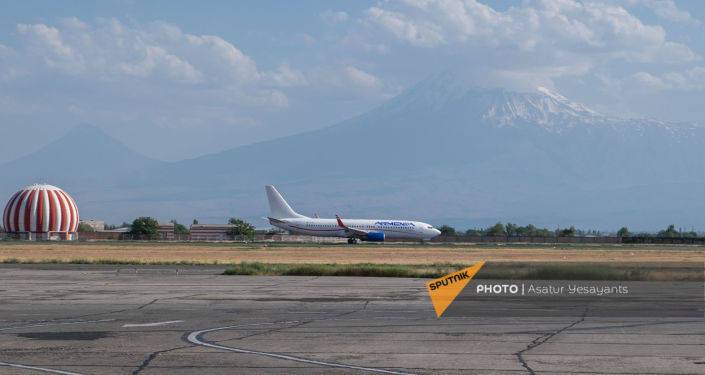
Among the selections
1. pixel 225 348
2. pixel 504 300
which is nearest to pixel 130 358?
pixel 225 348

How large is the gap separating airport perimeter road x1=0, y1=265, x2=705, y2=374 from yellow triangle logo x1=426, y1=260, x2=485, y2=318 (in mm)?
442

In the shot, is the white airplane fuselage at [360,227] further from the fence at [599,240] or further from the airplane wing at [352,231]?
the fence at [599,240]

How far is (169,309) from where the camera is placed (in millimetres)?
26922

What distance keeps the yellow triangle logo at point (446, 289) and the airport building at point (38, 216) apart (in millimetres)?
104456

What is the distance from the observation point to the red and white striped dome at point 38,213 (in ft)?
438

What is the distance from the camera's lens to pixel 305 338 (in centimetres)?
2067

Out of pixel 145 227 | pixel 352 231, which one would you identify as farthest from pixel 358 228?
pixel 145 227

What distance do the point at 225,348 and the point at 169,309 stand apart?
820 centimetres

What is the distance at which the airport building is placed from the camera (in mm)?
133500

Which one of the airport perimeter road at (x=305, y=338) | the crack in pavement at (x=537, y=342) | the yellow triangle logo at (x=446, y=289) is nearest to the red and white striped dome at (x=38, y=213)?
the yellow triangle logo at (x=446, y=289)

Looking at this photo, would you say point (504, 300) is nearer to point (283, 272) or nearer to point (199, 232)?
point (283, 272)

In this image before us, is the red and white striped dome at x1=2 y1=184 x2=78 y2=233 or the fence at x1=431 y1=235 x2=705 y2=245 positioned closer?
the fence at x1=431 y1=235 x2=705 y2=245

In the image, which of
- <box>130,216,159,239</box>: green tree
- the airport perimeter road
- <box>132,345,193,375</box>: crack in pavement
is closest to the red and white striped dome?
<box>130,216,159,239</box>: green tree

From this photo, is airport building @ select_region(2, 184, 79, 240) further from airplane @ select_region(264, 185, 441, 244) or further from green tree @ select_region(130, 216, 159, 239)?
airplane @ select_region(264, 185, 441, 244)
